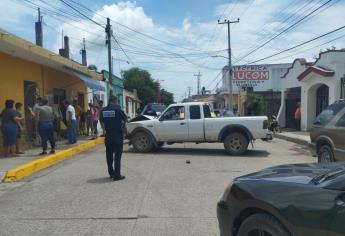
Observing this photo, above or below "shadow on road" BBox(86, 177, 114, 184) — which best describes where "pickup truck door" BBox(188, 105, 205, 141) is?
above

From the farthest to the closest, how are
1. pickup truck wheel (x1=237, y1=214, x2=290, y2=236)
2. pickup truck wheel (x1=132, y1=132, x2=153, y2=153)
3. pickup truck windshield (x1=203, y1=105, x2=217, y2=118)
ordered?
pickup truck wheel (x1=132, y1=132, x2=153, y2=153) → pickup truck windshield (x1=203, y1=105, x2=217, y2=118) → pickup truck wheel (x1=237, y1=214, x2=290, y2=236)

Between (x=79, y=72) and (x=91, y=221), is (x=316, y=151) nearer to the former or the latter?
(x=91, y=221)

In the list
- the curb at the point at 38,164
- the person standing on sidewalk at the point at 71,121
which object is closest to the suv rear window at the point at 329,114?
the curb at the point at 38,164

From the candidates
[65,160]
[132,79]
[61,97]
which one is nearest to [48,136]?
[65,160]

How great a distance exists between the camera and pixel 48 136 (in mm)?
13898

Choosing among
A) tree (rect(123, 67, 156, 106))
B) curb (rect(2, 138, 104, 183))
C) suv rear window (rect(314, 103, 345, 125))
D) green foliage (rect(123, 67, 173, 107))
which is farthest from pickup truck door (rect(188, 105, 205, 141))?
tree (rect(123, 67, 156, 106))

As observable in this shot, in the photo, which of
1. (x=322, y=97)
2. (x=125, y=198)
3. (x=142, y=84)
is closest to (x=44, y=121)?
(x=125, y=198)

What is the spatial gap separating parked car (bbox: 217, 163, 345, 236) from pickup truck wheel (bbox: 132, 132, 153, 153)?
439 inches

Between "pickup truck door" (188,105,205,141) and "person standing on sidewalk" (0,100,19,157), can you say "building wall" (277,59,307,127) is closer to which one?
"pickup truck door" (188,105,205,141)

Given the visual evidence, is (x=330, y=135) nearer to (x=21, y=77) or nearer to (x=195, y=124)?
(x=195, y=124)

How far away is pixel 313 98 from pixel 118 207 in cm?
2054

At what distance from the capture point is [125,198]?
8117 mm

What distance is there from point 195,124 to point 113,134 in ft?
18.7

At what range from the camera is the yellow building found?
46.8 feet
